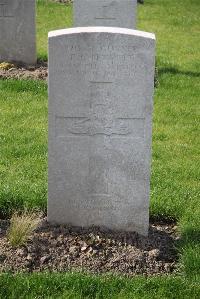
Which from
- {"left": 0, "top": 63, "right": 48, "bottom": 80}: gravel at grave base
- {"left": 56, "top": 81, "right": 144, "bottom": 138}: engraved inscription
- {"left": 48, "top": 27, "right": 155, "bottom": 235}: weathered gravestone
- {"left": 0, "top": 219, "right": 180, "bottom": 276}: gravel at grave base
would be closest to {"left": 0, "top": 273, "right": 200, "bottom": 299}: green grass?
{"left": 0, "top": 219, "right": 180, "bottom": 276}: gravel at grave base

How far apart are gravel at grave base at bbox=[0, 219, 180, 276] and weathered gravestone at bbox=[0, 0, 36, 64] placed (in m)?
5.28

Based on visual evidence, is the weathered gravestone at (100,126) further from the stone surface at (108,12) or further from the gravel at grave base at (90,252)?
the stone surface at (108,12)

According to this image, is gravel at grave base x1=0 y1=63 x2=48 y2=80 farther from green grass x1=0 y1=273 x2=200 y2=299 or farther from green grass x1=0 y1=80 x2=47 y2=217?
green grass x1=0 y1=273 x2=200 y2=299

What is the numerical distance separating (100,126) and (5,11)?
17.9 ft

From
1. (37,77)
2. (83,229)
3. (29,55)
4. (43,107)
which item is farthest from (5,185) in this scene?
(29,55)

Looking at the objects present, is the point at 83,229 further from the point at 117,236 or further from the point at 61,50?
the point at 61,50

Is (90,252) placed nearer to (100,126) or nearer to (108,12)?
(100,126)

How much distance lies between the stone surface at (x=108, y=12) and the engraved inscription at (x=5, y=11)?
95 centimetres

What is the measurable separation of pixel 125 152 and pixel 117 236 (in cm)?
61

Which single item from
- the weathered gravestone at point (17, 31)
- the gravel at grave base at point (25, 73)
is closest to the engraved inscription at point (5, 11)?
the weathered gravestone at point (17, 31)

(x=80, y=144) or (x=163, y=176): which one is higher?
(x=80, y=144)

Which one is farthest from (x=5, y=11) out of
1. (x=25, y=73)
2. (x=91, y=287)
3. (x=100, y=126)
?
(x=91, y=287)

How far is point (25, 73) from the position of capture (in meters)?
9.28

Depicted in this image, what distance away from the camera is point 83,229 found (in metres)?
4.77
